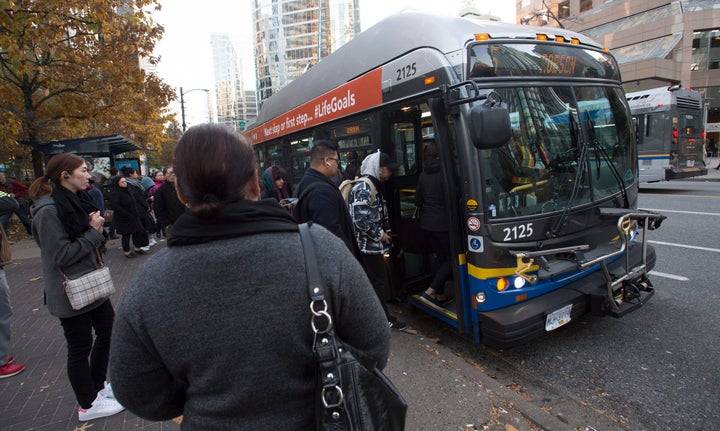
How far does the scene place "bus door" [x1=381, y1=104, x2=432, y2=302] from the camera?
4.59 meters

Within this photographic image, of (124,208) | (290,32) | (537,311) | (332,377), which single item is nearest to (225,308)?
(332,377)

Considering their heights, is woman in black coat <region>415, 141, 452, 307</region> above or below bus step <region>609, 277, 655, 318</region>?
above

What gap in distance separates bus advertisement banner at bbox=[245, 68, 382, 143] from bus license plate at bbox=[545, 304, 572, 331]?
2.76 meters

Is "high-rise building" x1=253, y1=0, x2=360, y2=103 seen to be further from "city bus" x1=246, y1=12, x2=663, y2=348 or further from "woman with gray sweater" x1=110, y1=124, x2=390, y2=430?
"woman with gray sweater" x1=110, y1=124, x2=390, y2=430

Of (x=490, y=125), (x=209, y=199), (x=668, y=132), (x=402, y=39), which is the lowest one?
(x=209, y=199)

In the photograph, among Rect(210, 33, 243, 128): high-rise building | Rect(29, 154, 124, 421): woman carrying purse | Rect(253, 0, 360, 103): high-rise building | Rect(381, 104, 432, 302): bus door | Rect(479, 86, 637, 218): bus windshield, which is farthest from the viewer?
Rect(253, 0, 360, 103): high-rise building

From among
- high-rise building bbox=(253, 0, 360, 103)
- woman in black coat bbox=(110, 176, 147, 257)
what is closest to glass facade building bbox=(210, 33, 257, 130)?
high-rise building bbox=(253, 0, 360, 103)

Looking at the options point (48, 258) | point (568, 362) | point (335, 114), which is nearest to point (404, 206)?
point (335, 114)

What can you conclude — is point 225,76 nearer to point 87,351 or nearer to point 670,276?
point 670,276

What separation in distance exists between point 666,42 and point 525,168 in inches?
1442

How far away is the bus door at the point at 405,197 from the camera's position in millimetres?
4594

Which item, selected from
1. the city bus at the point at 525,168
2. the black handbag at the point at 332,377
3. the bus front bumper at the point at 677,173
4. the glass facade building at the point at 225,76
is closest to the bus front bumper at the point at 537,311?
the city bus at the point at 525,168

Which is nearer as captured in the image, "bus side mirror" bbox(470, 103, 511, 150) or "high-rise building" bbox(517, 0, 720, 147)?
"bus side mirror" bbox(470, 103, 511, 150)

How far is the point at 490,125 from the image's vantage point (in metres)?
3.02
